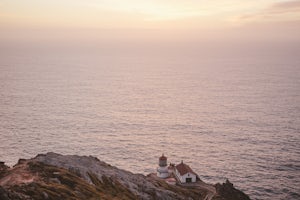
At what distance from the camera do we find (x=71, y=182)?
4559cm

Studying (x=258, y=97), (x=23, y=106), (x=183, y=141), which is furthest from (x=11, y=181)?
(x=258, y=97)

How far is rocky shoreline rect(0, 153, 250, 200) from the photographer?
3862cm

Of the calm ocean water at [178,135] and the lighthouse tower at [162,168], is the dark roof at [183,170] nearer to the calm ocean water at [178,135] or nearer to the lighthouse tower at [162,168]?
the lighthouse tower at [162,168]

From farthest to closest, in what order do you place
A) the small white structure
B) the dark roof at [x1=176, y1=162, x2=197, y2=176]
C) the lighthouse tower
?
1. the lighthouse tower
2. the dark roof at [x1=176, y1=162, x2=197, y2=176]
3. the small white structure

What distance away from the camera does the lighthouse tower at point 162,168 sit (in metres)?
79.6

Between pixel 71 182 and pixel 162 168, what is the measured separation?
123 feet

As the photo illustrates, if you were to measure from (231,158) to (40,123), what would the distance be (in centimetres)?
7664

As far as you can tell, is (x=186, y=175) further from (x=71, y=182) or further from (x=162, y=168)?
(x=71, y=182)

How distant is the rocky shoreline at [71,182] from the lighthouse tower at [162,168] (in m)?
10.3

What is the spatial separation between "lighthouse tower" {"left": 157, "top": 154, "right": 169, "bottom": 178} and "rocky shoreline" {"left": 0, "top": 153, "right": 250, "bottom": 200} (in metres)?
10.3

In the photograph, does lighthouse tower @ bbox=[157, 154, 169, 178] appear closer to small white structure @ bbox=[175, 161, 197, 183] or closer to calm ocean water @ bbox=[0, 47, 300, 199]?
small white structure @ bbox=[175, 161, 197, 183]

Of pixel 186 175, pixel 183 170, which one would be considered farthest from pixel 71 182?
pixel 183 170

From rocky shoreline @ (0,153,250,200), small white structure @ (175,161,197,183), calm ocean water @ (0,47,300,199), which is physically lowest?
rocky shoreline @ (0,153,250,200)

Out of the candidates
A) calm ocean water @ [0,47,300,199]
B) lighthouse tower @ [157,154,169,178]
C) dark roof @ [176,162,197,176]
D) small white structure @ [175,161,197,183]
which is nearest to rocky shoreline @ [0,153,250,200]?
small white structure @ [175,161,197,183]
